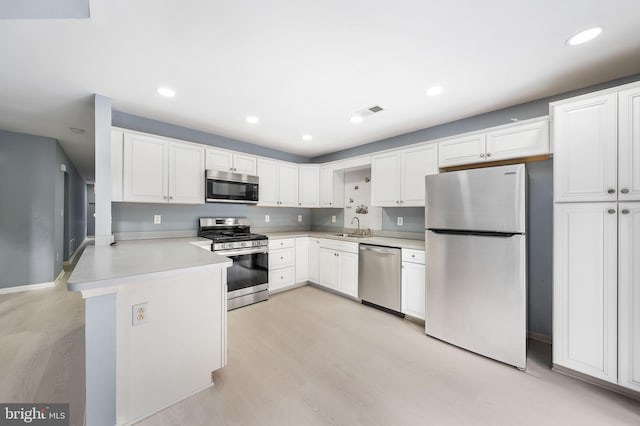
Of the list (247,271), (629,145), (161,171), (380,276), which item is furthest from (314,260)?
(629,145)

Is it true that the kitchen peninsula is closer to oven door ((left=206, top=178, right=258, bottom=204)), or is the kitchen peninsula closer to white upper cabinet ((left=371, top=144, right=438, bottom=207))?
oven door ((left=206, top=178, right=258, bottom=204))

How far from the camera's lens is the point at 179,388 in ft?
5.40

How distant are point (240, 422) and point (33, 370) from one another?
194cm

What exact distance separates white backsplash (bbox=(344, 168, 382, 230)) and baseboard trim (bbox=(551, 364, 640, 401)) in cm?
241

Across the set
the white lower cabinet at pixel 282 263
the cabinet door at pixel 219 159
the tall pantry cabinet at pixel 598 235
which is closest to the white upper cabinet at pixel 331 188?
the white lower cabinet at pixel 282 263

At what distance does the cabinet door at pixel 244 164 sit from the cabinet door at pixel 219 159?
7 cm

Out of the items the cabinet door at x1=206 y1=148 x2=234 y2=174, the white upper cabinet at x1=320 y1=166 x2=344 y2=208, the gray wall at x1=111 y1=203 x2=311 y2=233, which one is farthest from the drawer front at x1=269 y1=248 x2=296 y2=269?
the cabinet door at x1=206 y1=148 x2=234 y2=174

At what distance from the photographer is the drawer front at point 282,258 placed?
12.1 ft

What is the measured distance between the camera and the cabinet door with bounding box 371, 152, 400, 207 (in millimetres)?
3232

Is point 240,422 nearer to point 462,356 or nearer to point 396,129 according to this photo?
point 462,356

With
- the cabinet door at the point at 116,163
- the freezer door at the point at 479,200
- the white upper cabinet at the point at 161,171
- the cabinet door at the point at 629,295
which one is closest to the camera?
the cabinet door at the point at 629,295

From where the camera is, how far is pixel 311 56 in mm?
1827

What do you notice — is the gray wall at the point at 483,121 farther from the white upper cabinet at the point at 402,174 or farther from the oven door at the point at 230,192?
the oven door at the point at 230,192

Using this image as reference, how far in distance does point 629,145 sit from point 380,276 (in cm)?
A: 241
